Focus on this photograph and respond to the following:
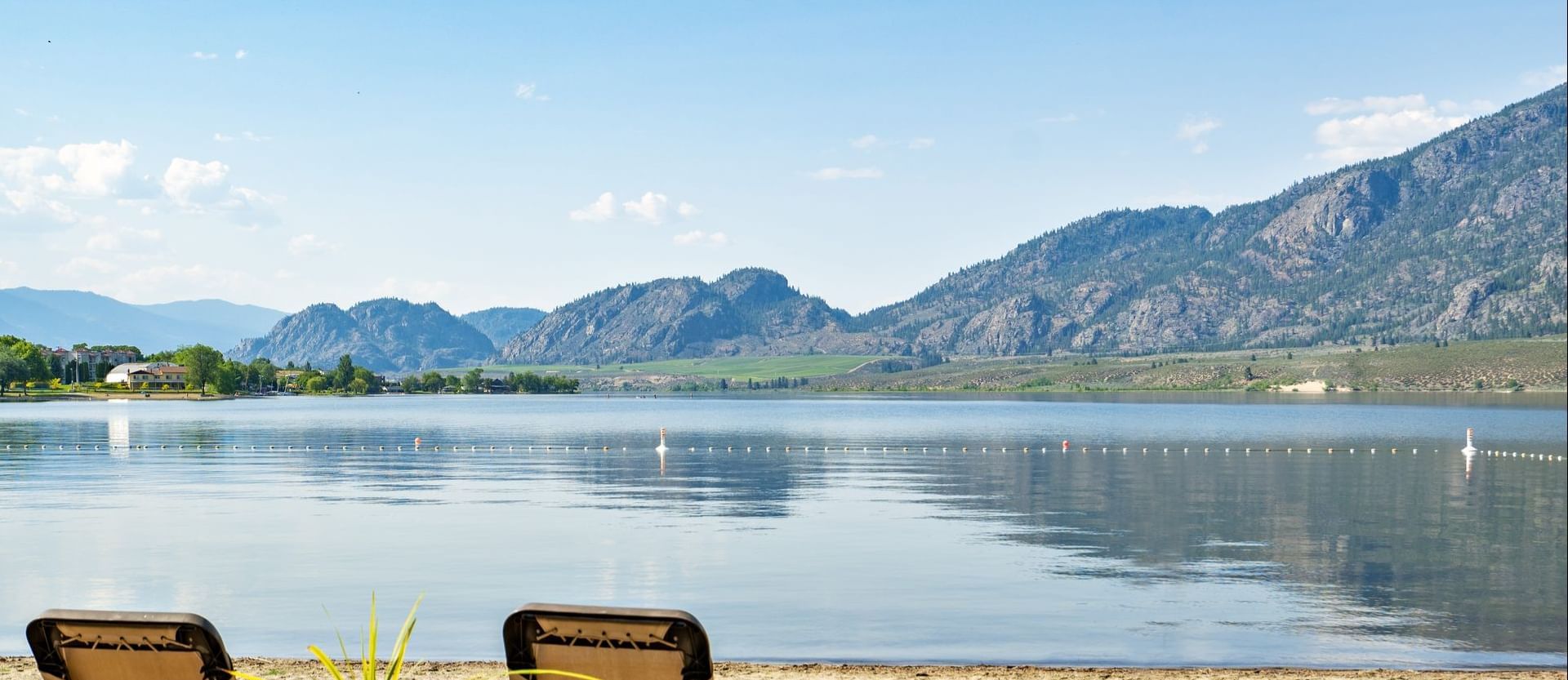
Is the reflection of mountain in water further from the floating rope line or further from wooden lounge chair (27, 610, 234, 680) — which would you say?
wooden lounge chair (27, 610, 234, 680)

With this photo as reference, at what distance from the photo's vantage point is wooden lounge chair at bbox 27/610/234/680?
8281 mm

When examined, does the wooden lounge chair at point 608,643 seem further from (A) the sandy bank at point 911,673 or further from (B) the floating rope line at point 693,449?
(B) the floating rope line at point 693,449

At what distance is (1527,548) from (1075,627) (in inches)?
731

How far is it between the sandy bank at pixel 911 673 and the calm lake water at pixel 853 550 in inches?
53.0

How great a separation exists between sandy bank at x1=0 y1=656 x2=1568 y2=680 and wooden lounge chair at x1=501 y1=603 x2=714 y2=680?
10.2m

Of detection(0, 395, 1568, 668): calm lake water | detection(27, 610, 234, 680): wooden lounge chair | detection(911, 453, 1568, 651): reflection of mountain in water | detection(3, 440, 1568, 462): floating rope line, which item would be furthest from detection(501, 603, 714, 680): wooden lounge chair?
detection(3, 440, 1568, 462): floating rope line

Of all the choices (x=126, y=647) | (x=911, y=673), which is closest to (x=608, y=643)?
(x=126, y=647)

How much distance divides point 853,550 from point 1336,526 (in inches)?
659

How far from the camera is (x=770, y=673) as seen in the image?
18.5 m

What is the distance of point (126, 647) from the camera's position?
27.6 feet

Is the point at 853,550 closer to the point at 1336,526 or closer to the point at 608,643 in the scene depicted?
the point at 1336,526

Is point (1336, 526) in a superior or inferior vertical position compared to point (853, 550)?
inferior

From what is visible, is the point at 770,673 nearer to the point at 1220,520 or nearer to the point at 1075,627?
the point at 1075,627

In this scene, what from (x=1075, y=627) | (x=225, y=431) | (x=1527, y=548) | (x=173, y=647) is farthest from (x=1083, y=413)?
(x=173, y=647)
